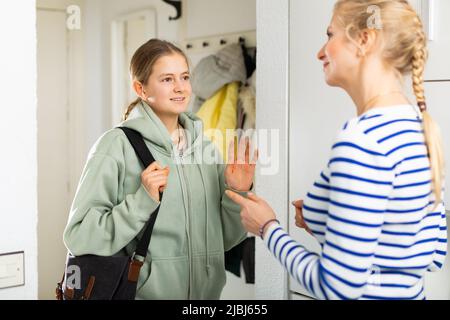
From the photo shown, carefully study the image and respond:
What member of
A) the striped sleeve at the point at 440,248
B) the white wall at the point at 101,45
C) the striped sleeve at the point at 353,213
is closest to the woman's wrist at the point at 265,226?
the striped sleeve at the point at 353,213

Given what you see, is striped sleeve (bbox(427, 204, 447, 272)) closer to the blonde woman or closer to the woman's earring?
the blonde woman

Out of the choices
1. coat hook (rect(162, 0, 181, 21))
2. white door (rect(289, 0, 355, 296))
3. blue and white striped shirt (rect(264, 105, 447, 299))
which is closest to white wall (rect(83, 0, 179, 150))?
coat hook (rect(162, 0, 181, 21))

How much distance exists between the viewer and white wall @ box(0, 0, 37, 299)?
854 millimetres

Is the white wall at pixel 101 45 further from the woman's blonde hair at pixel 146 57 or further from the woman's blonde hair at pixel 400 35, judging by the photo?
the woman's blonde hair at pixel 400 35

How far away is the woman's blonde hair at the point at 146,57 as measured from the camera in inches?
38.0

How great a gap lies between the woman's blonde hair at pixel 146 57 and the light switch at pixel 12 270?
31 cm

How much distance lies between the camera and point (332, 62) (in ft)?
2.34

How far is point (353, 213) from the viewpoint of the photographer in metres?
0.60

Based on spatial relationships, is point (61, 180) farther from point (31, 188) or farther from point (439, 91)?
point (439, 91)

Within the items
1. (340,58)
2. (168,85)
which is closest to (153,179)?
(168,85)

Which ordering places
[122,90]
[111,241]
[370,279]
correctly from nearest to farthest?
[370,279] < [111,241] < [122,90]

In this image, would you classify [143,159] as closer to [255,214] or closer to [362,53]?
[255,214]
